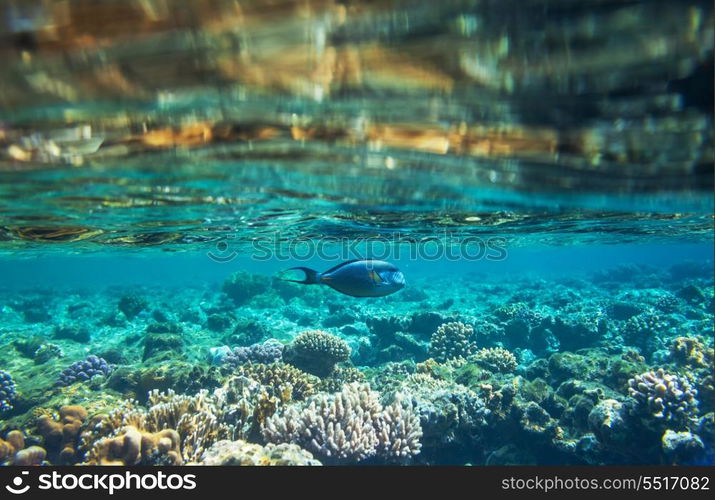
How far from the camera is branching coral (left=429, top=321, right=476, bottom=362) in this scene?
516 inches

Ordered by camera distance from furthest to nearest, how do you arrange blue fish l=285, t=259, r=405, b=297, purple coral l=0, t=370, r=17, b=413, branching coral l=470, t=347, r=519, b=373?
1. branching coral l=470, t=347, r=519, b=373
2. purple coral l=0, t=370, r=17, b=413
3. blue fish l=285, t=259, r=405, b=297

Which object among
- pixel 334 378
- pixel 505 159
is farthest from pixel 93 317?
pixel 505 159

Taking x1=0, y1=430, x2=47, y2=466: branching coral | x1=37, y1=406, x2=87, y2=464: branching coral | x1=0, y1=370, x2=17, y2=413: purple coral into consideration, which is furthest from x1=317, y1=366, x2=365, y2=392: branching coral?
x1=0, y1=370, x2=17, y2=413: purple coral

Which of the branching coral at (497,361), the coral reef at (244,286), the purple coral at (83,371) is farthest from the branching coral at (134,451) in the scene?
the coral reef at (244,286)

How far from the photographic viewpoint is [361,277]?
23.7 feet

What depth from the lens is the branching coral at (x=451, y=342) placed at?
1309 centimetres

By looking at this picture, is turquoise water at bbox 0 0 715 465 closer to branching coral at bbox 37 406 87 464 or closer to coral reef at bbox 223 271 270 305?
branching coral at bbox 37 406 87 464

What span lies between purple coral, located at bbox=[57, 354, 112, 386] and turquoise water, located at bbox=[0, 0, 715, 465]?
2.8 inches

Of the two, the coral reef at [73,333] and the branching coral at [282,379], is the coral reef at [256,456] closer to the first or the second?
the branching coral at [282,379]

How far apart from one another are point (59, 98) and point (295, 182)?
15.2ft

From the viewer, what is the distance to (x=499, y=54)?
409 cm

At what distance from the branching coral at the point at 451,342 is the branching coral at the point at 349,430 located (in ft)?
19.3

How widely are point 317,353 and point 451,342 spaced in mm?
4986

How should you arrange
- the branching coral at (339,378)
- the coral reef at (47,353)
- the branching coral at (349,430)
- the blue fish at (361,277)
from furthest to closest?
the coral reef at (47,353) < the branching coral at (339,378) < the blue fish at (361,277) < the branching coral at (349,430)
